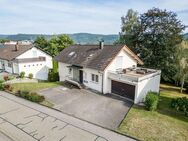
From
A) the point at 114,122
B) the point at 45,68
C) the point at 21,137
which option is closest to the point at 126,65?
the point at 114,122

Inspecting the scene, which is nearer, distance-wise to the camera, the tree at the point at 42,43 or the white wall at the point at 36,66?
the white wall at the point at 36,66

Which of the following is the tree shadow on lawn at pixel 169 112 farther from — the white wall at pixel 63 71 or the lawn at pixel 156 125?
the white wall at pixel 63 71

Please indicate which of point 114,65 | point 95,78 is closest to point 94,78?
point 95,78

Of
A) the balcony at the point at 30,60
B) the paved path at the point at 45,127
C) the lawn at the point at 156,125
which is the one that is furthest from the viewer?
the balcony at the point at 30,60

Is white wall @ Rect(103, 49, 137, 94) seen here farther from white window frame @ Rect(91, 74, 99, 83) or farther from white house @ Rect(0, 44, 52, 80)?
white house @ Rect(0, 44, 52, 80)

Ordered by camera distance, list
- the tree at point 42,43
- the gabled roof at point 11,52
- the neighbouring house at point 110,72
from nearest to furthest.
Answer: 1. the neighbouring house at point 110,72
2. the gabled roof at point 11,52
3. the tree at point 42,43


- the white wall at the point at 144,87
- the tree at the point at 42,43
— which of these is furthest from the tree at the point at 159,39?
the tree at the point at 42,43

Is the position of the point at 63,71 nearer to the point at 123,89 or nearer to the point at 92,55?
the point at 92,55

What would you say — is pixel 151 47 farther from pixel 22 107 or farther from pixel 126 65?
pixel 22 107
